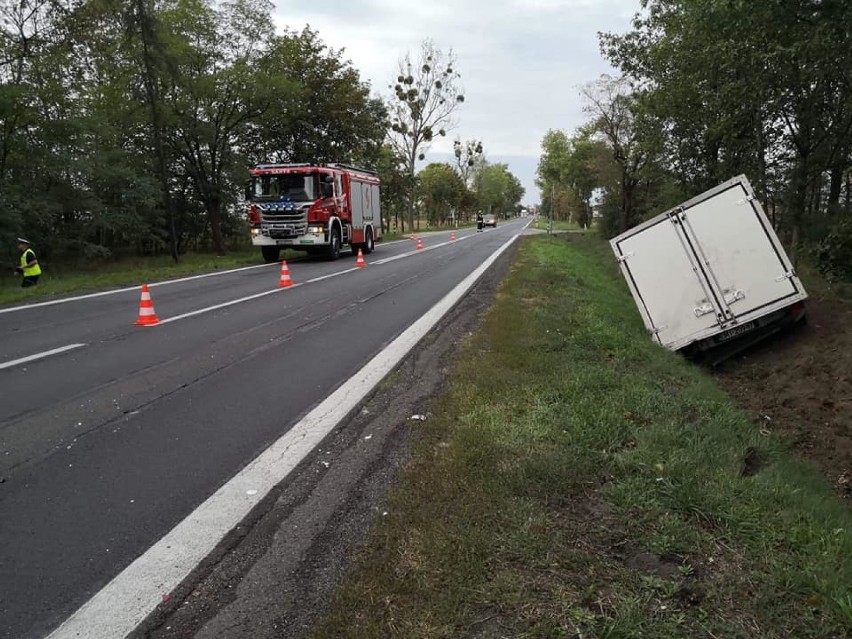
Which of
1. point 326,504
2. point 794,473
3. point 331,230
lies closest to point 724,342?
point 794,473

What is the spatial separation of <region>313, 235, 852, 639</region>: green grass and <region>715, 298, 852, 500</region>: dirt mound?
3.22ft

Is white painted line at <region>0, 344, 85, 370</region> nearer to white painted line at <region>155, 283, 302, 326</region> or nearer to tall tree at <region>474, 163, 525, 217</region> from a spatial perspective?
white painted line at <region>155, 283, 302, 326</region>

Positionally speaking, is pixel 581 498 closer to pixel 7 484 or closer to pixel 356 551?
pixel 356 551

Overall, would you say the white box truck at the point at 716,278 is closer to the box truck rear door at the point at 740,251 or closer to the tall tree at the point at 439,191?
the box truck rear door at the point at 740,251

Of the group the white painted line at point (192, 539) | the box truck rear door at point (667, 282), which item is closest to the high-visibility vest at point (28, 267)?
the white painted line at point (192, 539)

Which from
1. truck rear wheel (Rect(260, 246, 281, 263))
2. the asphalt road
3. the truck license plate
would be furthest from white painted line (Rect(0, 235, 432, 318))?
the truck license plate

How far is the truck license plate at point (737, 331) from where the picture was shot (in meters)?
8.03

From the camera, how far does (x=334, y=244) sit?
19.7 metres

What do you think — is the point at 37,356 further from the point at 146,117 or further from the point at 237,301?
the point at 146,117

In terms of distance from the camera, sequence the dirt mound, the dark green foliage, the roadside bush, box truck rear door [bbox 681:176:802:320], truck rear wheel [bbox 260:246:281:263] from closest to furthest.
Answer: the dirt mound < box truck rear door [bbox 681:176:802:320] < the roadside bush < the dark green foliage < truck rear wheel [bbox 260:246:281:263]

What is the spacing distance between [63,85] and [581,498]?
21.2 meters

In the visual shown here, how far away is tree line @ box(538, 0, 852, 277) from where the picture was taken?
999 centimetres

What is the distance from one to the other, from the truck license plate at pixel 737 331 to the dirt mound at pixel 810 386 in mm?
570

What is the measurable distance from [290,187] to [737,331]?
14629mm
